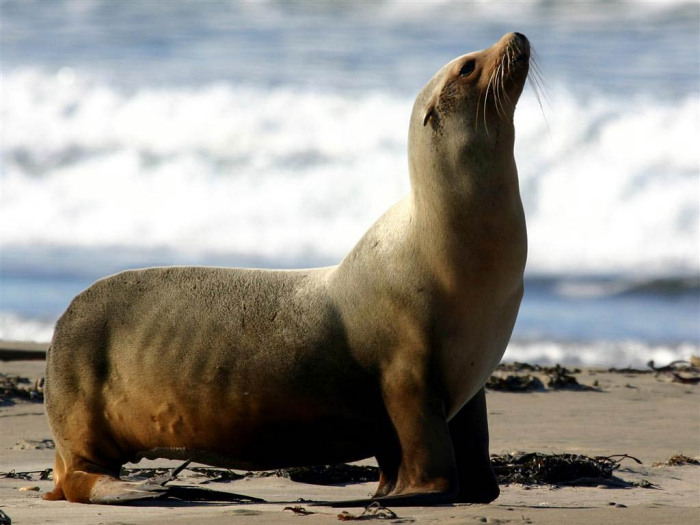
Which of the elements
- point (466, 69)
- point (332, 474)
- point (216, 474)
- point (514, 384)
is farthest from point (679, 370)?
point (466, 69)

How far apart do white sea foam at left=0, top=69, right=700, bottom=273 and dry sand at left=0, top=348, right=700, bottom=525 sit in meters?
7.74

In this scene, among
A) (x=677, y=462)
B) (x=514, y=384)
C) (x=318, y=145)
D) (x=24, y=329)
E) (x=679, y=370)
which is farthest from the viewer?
(x=318, y=145)

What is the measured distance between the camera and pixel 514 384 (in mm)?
7734

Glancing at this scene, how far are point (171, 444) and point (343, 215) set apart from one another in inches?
524

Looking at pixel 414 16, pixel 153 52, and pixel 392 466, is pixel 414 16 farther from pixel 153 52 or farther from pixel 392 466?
pixel 392 466

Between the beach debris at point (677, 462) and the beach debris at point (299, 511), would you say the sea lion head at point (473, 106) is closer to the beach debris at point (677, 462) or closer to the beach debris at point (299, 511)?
the beach debris at point (299, 511)

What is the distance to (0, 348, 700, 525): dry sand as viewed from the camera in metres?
3.85

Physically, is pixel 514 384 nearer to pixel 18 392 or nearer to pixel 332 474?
pixel 332 474

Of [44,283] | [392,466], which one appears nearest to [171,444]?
[392,466]

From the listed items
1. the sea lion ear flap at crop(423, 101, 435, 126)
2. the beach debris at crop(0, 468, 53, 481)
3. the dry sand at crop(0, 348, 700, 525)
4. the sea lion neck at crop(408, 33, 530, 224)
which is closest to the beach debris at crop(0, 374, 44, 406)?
the dry sand at crop(0, 348, 700, 525)

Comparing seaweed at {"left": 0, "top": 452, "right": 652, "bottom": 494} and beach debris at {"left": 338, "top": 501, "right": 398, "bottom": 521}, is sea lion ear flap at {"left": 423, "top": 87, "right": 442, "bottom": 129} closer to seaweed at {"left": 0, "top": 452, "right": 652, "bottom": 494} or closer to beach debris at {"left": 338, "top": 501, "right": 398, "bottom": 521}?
beach debris at {"left": 338, "top": 501, "right": 398, "bottom": 521}

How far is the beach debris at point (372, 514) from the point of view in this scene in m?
3.76

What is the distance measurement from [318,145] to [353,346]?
52.8ft

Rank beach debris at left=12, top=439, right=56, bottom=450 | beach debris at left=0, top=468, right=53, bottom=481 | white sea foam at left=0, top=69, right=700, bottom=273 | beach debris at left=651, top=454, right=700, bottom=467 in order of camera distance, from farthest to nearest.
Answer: white sea foam at left=0, top=69, right=700, bottom=273 < beach debris at left=12, top=439, right=56, bottom=450 < beach debris at left=651, top=454, right=700, bottom=467 < beach debris at left=0, top=468, right=53, bottom=481
